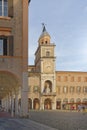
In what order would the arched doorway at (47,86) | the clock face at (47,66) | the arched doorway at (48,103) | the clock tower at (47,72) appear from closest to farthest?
the clock tower at (47,72) → the arched doorway at (47,86) → the arched doorway at (48,103) → the clock face at (47,66)

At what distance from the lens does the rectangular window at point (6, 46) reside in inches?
836

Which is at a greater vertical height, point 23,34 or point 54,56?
point 54,56

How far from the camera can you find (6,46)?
21.3 m

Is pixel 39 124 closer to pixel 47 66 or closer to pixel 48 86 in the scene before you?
pixel 47 66

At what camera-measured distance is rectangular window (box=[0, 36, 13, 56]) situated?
2123 centimetres

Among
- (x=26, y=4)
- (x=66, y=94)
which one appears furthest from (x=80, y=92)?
(x=26, y=4)

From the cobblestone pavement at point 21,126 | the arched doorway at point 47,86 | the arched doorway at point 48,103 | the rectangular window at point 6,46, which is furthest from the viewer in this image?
the arched doorway at point 48,103

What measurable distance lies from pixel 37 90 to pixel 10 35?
62340 mm

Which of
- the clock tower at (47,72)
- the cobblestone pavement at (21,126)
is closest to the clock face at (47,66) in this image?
the clock tower at (47,72)

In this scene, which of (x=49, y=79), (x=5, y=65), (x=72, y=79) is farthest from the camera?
(x=72, y=79)

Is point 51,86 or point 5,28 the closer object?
point 5,28

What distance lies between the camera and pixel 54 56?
8344cm

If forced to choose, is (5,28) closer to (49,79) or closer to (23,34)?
(23,34)

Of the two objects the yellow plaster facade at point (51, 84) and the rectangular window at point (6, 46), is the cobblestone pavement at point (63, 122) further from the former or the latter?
the yellow plaster facade at point (51, 84)
